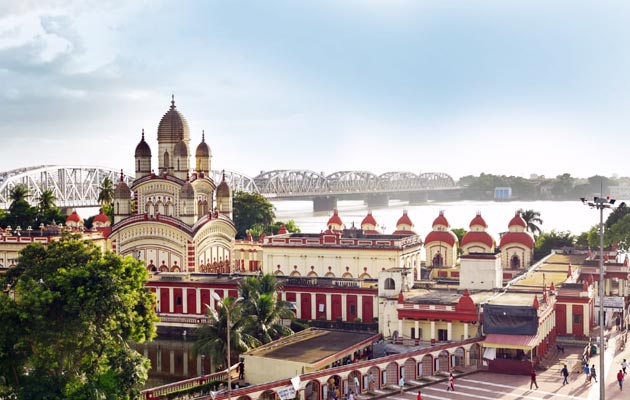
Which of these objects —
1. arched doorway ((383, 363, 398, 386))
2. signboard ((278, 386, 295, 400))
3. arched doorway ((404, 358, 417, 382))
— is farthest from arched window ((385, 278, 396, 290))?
signboard ((278, 386, 295, 400))

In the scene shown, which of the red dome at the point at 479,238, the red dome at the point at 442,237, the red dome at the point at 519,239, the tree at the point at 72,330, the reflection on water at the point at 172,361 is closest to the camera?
the tree at the point at 72,330

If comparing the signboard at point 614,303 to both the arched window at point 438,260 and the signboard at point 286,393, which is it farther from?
the signboard at point 286,393

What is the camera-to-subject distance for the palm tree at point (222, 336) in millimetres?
41241

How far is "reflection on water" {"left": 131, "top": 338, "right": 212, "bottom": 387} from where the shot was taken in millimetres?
47750

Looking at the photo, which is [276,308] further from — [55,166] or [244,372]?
[55,166]

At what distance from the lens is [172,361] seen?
2046 inches

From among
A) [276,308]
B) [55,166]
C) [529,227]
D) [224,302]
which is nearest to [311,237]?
[276,308]

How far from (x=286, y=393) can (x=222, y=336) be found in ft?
22.9

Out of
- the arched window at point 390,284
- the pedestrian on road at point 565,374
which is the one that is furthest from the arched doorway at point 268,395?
the arched window at point 390,284

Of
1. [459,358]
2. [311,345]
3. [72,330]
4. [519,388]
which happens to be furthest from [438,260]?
[72,330]

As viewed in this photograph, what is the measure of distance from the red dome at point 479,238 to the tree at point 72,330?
4367 centimetres

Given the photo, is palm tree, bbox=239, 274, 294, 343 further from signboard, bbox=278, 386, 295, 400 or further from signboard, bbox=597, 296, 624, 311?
signboard, bbox=597, 296, 624, 311

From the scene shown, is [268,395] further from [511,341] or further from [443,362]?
[511,341]

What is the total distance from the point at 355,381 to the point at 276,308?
373 inches
